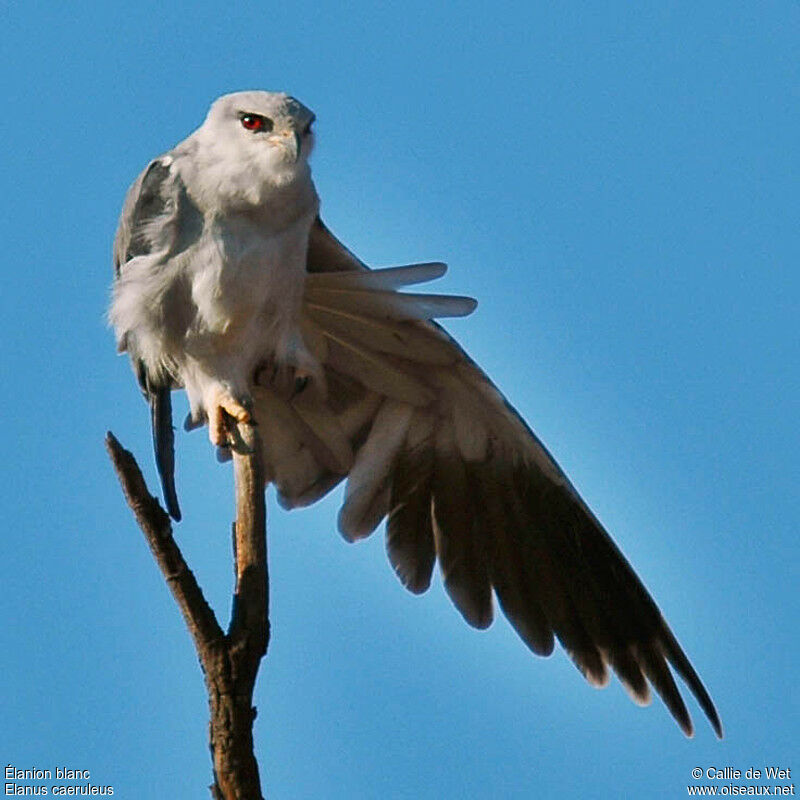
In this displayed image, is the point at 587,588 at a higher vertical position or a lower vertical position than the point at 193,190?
lower

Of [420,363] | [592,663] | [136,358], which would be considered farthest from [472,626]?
[136,358]

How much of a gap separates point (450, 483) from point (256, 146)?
68.7 inches

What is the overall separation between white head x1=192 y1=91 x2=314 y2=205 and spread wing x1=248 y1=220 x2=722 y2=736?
68cm

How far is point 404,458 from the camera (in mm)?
6551

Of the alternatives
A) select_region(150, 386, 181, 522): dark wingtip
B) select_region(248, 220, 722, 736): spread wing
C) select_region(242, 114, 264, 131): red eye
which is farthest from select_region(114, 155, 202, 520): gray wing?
select_region(248, 220, 722, 736): spread wing

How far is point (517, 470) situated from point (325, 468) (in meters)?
0.76

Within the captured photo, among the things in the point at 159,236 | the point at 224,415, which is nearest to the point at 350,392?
the point at 224,415

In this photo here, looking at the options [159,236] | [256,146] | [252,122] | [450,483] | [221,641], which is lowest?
[221,641]

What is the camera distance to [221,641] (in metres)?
4.55

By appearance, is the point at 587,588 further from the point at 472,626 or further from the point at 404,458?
the point at 404,458

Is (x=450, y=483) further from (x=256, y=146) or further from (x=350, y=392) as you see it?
(x=256, y=146)

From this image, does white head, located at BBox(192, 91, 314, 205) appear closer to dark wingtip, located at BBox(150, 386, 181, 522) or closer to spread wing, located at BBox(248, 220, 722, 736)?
spread wing, located at BBox(248, 220, 722, 736)

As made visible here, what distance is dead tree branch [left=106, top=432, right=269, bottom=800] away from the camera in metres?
4.42

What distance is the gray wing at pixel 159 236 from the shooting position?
549 centimetres
